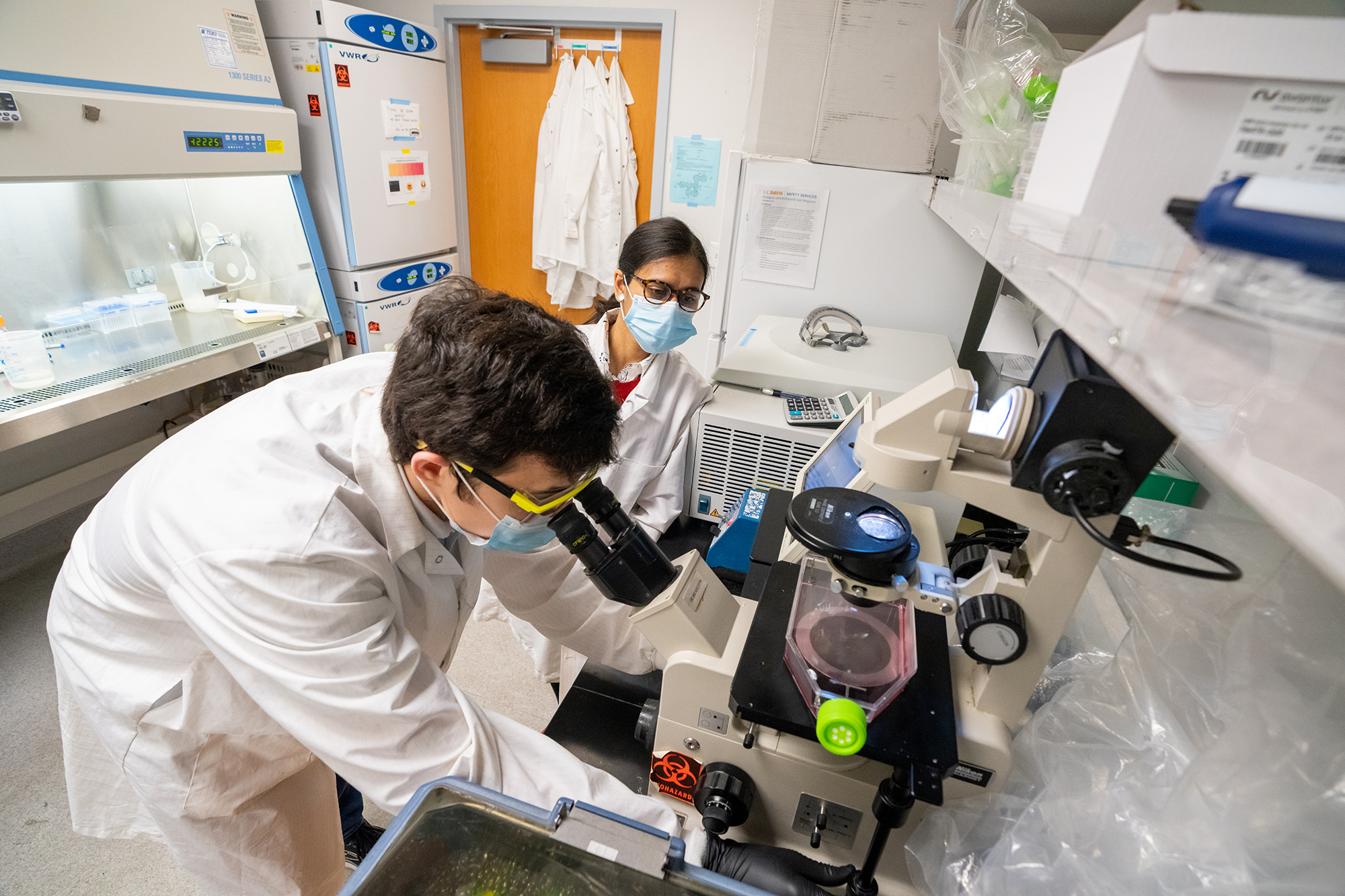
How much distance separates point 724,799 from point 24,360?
2.36m

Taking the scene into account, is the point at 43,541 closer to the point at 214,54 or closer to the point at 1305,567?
the point at 214,54

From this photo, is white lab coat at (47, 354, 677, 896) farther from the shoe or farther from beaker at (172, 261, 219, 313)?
beaker at (172, 261, 219, 313)

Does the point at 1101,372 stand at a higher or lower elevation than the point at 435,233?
higher

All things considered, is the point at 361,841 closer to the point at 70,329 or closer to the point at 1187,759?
the point at 1187,759

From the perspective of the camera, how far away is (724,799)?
0.79 meters

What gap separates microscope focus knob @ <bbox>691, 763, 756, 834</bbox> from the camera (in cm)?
79

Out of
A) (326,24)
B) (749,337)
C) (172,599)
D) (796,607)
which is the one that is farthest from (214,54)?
(796,607)

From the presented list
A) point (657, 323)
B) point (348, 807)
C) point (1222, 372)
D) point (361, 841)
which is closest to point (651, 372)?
point (657, 323)

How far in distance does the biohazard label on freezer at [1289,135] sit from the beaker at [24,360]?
2690mm

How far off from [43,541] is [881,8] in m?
3.56

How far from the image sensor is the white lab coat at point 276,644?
2.40ft

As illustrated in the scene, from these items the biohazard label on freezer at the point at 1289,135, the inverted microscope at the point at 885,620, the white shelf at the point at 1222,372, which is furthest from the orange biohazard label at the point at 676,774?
the biohazard label on freezer at the point at 1289,135

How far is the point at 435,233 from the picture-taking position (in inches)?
138

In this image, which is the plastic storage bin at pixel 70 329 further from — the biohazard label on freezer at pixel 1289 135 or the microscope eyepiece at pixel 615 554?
the biohazard label on freezer at pixel 1289 135
